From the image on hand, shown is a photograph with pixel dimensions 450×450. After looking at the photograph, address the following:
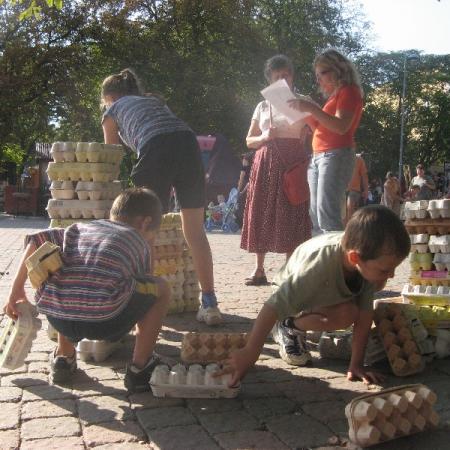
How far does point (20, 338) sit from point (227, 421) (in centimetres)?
114

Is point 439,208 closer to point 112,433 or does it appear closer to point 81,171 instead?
point 81,171

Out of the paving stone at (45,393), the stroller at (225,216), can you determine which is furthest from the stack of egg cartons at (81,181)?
the stroller at (225,216)

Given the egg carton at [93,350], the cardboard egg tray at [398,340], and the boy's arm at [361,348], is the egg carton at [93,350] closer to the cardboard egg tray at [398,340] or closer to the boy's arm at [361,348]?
the boy's arm at [361,348]

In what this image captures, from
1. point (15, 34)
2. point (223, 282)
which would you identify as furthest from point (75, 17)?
point (223, 282)

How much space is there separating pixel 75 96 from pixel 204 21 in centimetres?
683

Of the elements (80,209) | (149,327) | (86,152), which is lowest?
(149,327)

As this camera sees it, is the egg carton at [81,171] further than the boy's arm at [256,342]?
Yes

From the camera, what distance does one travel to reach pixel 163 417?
2.91 metres

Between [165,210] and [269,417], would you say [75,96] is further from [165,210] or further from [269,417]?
[269,417]

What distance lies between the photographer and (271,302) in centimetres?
304

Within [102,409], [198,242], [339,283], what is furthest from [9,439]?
[198,242]

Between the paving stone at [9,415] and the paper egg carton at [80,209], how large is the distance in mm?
1457

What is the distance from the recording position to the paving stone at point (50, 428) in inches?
107

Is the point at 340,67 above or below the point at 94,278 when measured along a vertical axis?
above
